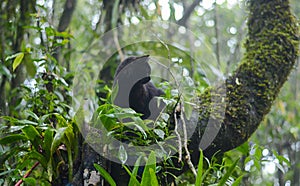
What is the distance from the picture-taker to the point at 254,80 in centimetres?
179

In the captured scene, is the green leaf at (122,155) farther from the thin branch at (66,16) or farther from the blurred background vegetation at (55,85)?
the thin branch at (66,16)

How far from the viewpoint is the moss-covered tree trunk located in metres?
1.62

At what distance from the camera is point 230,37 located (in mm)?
4277

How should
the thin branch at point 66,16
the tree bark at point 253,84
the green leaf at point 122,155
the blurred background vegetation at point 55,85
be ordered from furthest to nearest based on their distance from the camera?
the thin branch at point 66,16
the tree bark at point 253,84
the blurred background vegetation at point 55,85
the green leaf at point 122,155

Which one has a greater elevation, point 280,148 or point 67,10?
point 67,10

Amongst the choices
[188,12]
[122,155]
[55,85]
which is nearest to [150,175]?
[122,155]

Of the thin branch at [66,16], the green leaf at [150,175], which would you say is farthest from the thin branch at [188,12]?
the green leaf at [150,175]

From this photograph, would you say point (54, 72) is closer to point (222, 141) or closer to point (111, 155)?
point (111, 155)

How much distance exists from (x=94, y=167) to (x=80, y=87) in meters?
1.35

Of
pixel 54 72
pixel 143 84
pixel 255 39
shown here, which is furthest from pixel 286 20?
pixel 54 72

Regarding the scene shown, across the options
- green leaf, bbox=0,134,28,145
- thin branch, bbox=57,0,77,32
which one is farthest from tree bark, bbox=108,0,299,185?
thin branch, bbox=57,0,77,32

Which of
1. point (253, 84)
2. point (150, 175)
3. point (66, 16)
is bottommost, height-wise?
point (150, 175)

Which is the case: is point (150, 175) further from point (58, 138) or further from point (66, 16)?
point (66, 16)

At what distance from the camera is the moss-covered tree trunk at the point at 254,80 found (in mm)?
1621
